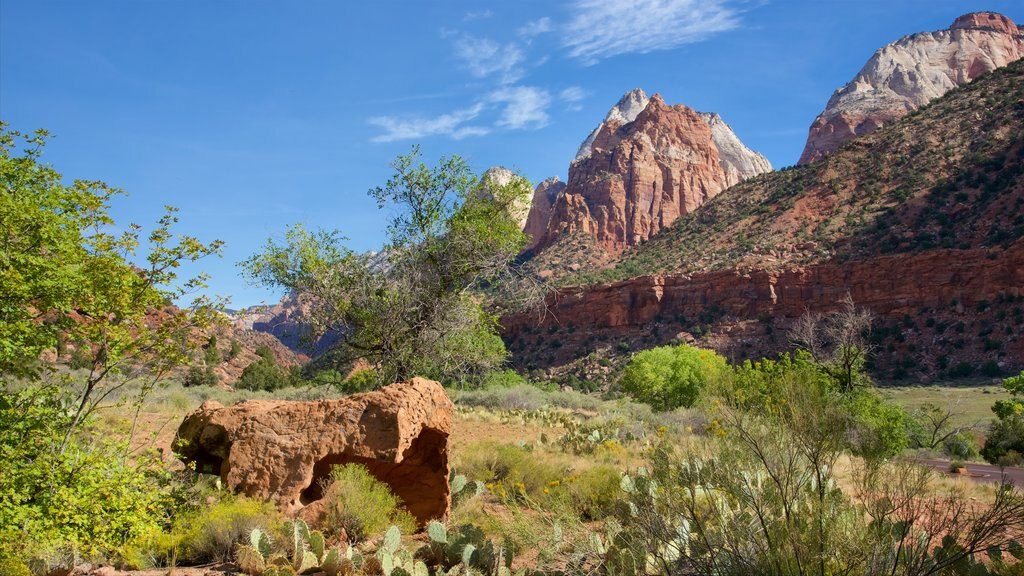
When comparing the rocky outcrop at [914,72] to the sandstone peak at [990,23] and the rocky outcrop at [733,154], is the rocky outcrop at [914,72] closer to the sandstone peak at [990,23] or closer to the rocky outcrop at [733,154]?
the sandstone peak at [990,23]

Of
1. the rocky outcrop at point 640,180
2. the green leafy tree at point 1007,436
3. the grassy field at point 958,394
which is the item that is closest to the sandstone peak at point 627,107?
the rocky outcrop at point 640,180

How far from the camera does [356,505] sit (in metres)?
6.75

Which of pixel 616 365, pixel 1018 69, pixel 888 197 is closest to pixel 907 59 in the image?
pixel 1018 69

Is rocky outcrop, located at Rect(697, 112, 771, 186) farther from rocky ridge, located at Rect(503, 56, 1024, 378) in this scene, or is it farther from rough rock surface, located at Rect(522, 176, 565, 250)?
rocky ridge, located at Rect(503, 56, 1024, 378)

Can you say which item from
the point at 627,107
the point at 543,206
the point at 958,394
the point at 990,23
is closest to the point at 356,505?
the point at 958,394

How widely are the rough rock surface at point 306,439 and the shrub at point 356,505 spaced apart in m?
0.29

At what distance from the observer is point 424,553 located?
6516mm

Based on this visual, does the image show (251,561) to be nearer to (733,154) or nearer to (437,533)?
(437,533)

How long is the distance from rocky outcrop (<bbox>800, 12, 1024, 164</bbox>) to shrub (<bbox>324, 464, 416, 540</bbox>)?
400 feet

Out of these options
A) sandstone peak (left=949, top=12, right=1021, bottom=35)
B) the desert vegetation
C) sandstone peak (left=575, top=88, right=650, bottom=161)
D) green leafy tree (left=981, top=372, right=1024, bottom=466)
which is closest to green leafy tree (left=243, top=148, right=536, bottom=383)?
the desert vegetation

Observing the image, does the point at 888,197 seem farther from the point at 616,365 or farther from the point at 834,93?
the point at 834,93

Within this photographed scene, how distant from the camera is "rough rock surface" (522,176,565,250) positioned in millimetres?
139250

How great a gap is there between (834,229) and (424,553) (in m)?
58.8

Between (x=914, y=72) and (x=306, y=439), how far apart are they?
14574 cm
